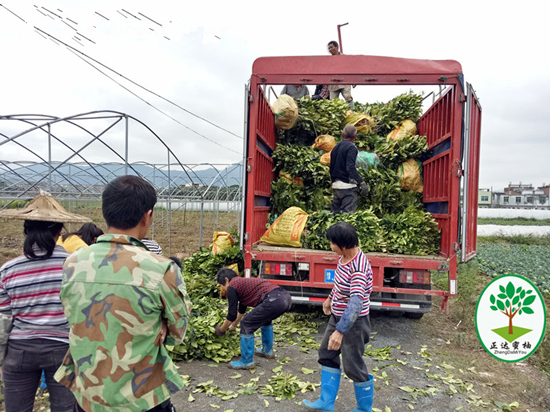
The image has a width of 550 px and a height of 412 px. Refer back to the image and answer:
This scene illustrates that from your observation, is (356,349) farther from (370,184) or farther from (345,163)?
(370,184)

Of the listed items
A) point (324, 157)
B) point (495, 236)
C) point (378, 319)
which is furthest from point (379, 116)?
point (495, 236)

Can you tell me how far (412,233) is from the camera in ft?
18.0

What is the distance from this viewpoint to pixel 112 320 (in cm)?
164

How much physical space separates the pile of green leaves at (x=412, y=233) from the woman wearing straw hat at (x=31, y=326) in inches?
164

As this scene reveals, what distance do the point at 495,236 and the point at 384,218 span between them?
2251 cm

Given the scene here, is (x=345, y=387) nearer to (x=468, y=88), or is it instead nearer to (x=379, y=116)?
(x=468, y=88)

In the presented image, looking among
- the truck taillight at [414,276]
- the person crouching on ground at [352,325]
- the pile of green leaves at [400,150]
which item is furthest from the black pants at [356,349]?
the pile of green leaves at [400,150]

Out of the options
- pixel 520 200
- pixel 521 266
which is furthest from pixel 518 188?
pixel 521 266

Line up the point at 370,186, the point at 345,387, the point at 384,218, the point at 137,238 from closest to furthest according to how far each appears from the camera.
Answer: the point at 137,238
the point at 345,387
the point at 384,218
the point at 370,186

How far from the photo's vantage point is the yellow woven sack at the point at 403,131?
6.74 meters

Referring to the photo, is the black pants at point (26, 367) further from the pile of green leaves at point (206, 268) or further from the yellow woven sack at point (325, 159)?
the yellow woven sack at point (325, 159)

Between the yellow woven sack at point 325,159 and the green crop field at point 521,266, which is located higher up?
the yellow woven sack at point 325,159

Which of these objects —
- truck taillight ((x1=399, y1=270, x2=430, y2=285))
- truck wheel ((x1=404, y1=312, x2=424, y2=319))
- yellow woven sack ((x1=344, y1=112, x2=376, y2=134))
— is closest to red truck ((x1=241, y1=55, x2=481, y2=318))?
truck taillight ((x1=399, y1=270, x2=430, y2=285))

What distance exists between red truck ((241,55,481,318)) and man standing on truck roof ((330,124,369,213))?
822 millimetres
